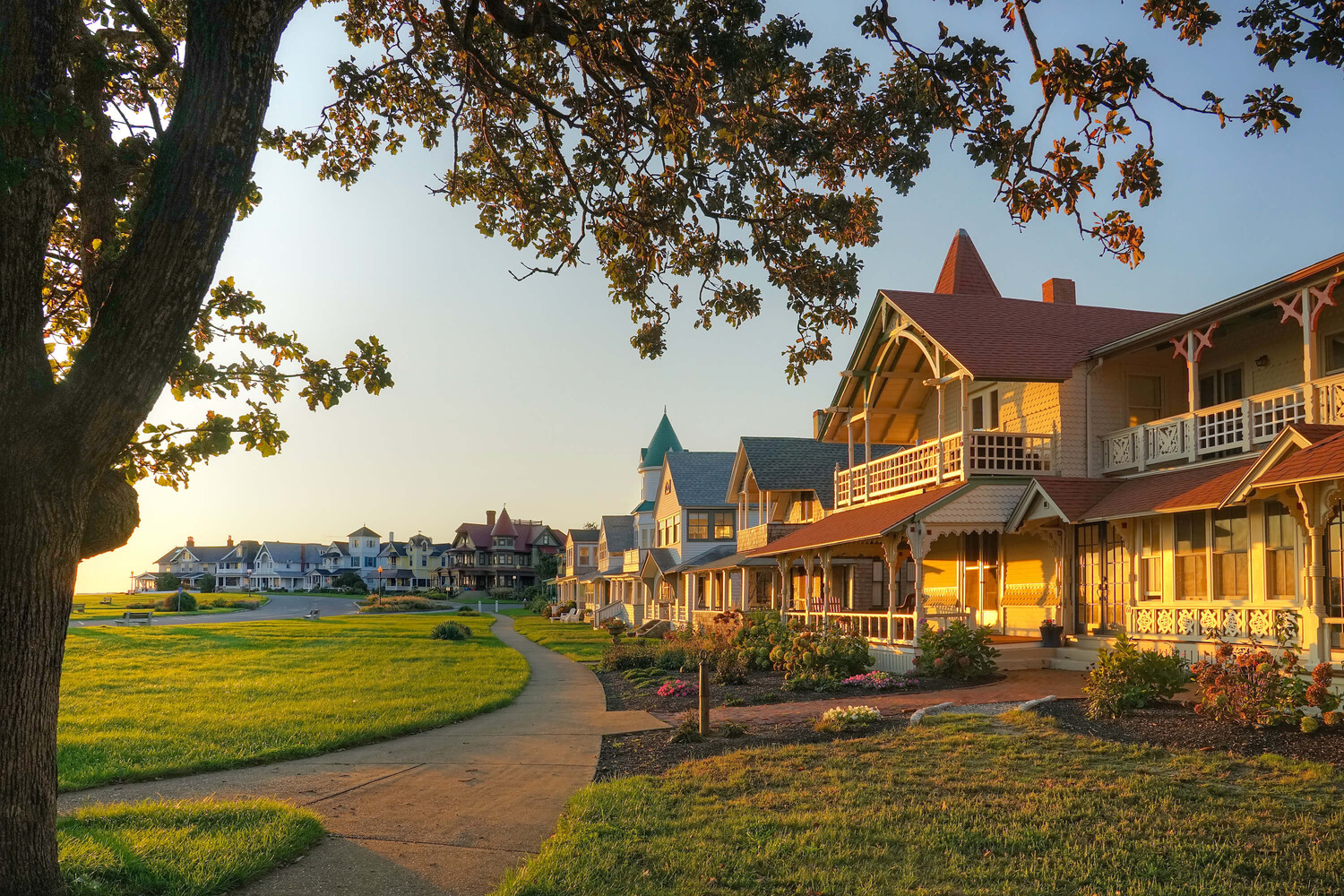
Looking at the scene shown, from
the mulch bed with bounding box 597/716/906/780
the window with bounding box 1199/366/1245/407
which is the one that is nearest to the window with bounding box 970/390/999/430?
the window with bounding box 1199/366/1245/407

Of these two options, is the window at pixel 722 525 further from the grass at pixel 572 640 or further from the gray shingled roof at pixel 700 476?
the grass at pixel 572 640

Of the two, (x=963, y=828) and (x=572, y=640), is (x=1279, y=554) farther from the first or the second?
(x=572, y=640)

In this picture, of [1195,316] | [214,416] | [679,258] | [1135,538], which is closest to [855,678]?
[1135,538]

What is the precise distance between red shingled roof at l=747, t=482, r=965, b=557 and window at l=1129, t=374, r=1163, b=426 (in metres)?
4.01

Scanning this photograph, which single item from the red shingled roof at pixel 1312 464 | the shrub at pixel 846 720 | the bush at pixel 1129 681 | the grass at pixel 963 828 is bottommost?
the shrub at pixel 846 720

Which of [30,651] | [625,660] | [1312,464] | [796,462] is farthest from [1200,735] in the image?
[796,462]

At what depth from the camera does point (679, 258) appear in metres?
10.5

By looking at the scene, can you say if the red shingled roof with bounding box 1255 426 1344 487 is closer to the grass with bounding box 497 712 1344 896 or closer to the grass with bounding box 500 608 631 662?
the grass with bounding box 497 712 1344 896

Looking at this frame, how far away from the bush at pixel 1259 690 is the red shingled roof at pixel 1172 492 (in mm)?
4462

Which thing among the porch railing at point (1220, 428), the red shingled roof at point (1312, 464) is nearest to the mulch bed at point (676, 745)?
the red shingled roof at point (1312, 464)

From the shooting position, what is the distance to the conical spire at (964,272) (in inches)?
1122

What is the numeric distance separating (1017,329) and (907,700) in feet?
33.7

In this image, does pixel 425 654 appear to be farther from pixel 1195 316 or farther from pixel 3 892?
pixel 3 892

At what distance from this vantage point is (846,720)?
40.4ft
